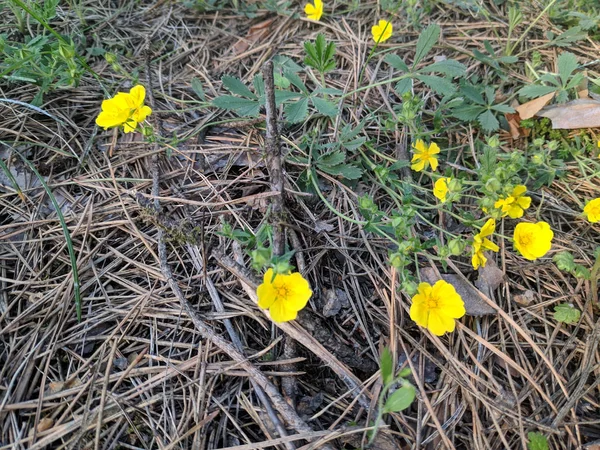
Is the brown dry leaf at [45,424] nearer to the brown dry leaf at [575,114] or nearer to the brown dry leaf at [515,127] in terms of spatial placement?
the brown dry leaf at [515,127]

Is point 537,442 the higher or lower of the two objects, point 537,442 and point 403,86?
the lower

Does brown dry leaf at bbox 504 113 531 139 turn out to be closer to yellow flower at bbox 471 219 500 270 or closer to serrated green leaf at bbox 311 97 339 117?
yellow flower at bbox 471 219 500 270

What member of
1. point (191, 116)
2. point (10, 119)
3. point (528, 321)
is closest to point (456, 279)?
point (528, 321)

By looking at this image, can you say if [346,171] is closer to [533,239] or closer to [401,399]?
[533,239]

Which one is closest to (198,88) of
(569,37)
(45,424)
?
(45,424)

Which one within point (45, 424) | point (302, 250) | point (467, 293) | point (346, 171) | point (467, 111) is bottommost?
point (45, 424)

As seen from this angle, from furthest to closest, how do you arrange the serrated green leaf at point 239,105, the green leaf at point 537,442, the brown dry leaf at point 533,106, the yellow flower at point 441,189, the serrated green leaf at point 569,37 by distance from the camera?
the serrated green leaf at point 569,37, the brown dry leaf at point 533,106, the serrated green leaf at point 239,105, the yellow flower at point 441,189, the green leaf at point 537,442

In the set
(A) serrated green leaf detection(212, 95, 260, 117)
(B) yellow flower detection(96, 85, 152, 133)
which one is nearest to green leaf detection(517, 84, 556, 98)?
(A) serrated green leaf detection(212, 95, 260, 117)

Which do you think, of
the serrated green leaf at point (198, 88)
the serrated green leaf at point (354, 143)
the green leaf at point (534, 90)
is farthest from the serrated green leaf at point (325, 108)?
the green leaf at point (534, 90)
